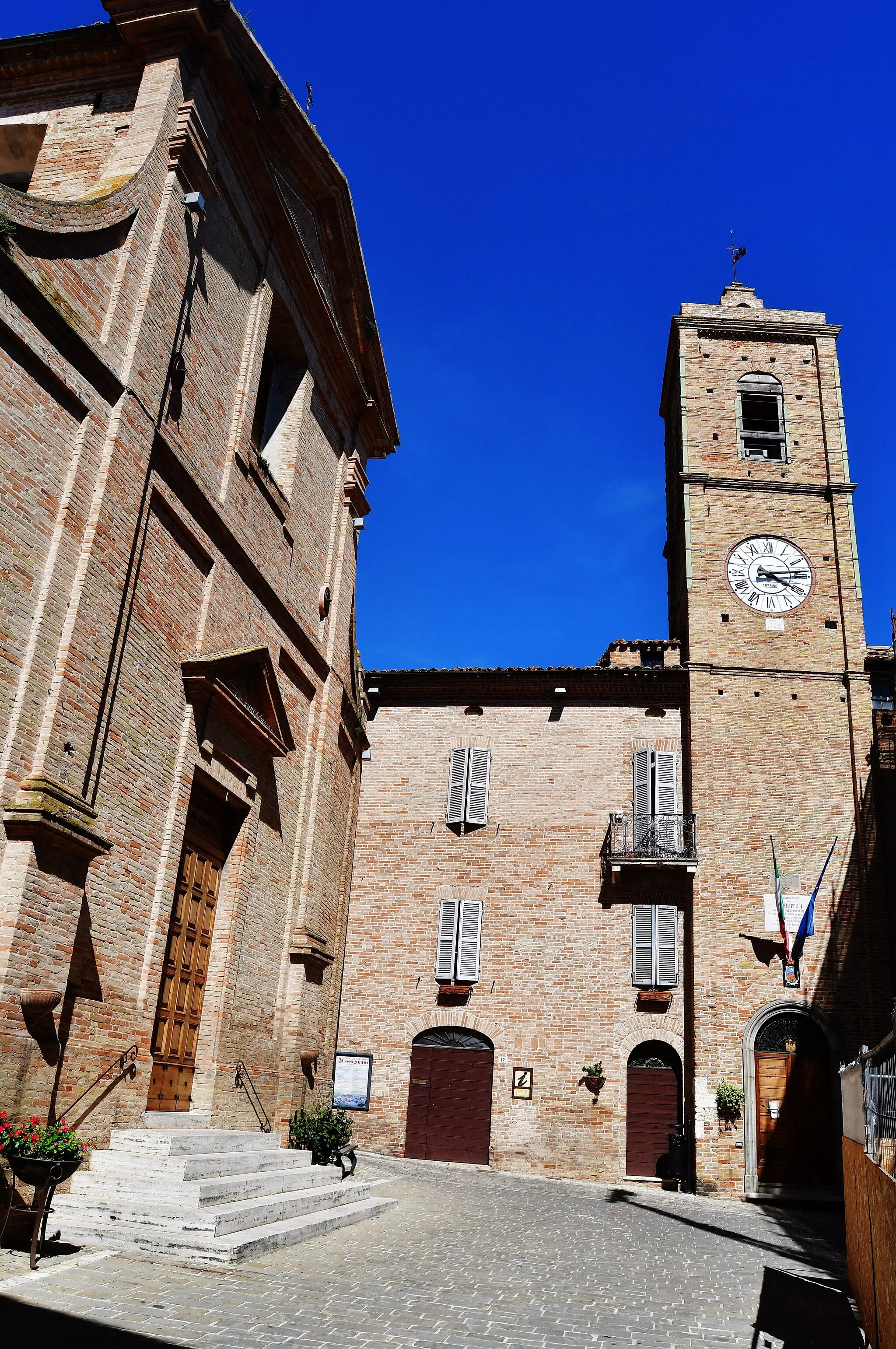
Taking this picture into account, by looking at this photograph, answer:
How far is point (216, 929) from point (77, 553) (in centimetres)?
511

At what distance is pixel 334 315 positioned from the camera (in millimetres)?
15734

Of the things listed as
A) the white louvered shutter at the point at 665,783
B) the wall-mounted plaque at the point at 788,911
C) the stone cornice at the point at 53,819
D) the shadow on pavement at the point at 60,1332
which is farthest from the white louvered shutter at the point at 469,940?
the shadow on pavement at the point at 60,1332

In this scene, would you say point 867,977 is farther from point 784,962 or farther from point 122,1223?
point 122,1223

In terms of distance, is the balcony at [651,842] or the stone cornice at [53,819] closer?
the stone cornice at [53,819]

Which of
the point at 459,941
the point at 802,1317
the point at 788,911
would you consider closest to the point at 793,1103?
the point at 788,911

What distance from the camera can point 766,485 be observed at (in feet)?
72.0

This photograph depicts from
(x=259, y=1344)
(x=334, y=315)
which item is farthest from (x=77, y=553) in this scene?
(x=334, y=315)

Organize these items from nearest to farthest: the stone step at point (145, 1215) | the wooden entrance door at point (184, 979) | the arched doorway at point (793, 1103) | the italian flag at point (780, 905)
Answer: the stone step at point (145, 1215) < the wooden entrance door at point (184, 979) < the arched doorway at point (793, 1103) < the italian flag at point (780, 905)

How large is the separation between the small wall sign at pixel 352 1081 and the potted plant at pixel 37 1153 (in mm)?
11402

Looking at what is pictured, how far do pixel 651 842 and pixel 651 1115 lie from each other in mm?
4700

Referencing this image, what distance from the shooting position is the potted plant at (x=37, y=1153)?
6.65 meters

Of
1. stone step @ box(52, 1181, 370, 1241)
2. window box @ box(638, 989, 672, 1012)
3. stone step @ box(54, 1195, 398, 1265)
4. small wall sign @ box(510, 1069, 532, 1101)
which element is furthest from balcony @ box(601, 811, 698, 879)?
stone step @ box(54, 1195, 398, 1265)

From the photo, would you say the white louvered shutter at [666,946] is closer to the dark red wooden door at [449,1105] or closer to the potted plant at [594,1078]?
the potted plant at [594,1078]

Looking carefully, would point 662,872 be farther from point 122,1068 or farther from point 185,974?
point 122,1068
